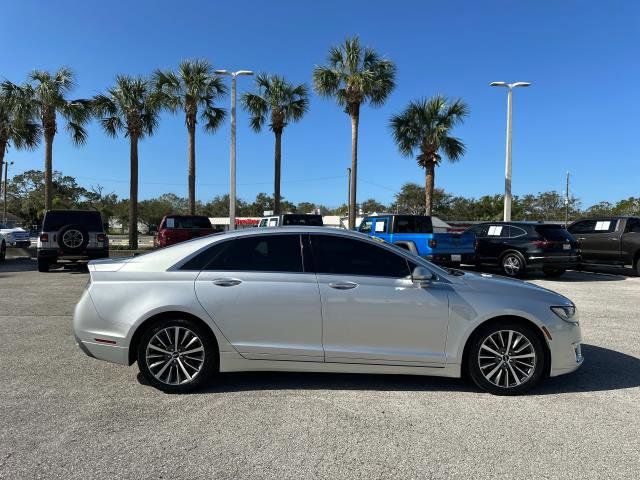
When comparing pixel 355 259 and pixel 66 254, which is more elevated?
pixel 355 259

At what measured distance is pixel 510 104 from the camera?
22766 mm

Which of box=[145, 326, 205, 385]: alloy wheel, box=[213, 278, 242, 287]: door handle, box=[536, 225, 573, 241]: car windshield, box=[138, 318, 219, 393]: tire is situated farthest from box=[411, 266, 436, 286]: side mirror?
box=[536, 225, 573, 241]: car windshield

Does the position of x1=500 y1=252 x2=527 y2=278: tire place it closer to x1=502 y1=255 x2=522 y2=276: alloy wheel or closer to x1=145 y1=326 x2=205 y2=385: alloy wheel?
x1=502 y1=255 x2=522 y2=276: alloy wheel

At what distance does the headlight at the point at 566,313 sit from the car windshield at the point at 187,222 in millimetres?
16223

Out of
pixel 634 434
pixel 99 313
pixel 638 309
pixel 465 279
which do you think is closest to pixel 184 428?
pixel 99 313

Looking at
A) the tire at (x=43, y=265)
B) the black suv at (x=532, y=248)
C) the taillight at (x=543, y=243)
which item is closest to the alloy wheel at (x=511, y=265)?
the black suv at (x=532, y=248)

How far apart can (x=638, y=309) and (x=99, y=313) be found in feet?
30.6

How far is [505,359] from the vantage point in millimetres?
4723

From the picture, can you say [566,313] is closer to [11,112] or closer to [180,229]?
[180,229]

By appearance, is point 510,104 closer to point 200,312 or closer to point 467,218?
point 200,312

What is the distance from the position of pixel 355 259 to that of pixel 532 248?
10.9 metres

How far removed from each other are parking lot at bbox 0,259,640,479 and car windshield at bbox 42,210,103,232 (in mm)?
9632

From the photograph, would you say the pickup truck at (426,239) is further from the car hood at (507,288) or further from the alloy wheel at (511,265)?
the car hood at (507,288)

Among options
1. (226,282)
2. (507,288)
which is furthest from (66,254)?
(507,288)
